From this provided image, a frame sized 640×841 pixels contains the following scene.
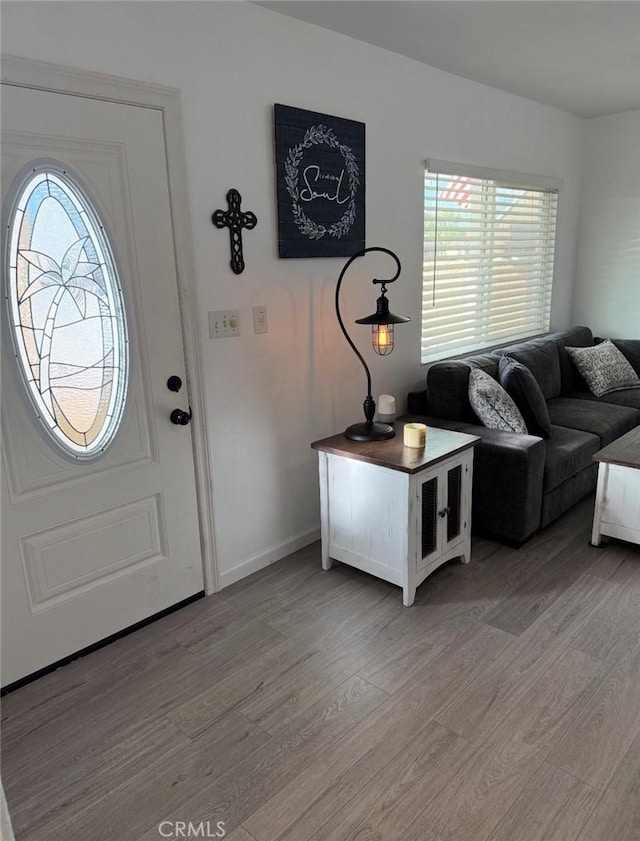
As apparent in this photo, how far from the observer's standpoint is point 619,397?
4.14 metres

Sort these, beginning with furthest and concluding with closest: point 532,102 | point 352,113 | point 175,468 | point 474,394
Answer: point 532,102, point 474,394, point 352,113, point 175,468

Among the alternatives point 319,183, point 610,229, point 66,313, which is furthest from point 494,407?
point 610,229

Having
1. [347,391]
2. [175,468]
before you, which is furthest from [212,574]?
[347,391]

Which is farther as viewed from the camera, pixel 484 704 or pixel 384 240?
pixel 384 240

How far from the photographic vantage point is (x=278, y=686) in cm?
208

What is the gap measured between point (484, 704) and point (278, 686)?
0.71 m

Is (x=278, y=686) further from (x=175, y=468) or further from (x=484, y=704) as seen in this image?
(x=175, y=468)

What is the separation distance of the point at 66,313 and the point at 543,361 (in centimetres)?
315

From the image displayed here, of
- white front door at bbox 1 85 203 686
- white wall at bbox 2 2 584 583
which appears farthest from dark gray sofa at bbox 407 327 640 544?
white front door at bbox 1 85 203 686

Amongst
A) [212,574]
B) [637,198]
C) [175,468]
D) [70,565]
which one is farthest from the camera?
[637,198]

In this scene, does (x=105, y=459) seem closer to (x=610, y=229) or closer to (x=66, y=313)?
(x=66, y=313)

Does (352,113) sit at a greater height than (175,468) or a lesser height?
greater

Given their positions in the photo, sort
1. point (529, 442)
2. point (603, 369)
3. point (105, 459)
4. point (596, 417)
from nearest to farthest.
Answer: point (105, 459)
point (529, 442)
point (596, 417)
point (603, 369)

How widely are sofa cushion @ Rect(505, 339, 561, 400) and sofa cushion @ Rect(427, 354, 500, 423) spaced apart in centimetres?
75
